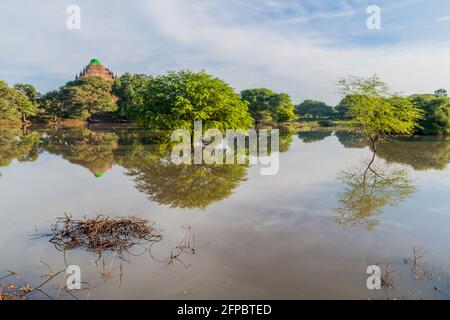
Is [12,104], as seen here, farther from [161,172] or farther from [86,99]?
[161,172]

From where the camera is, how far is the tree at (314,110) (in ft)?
371

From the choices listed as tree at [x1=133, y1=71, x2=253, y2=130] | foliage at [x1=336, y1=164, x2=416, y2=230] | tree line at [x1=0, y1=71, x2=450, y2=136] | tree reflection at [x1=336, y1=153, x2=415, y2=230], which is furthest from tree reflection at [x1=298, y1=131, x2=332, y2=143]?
foliage at [x1=336, y1=164, x2=416, y2=230]

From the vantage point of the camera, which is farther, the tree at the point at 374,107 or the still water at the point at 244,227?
the tree at the point at 374,107

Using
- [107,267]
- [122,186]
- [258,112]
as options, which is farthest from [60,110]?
[107,267]

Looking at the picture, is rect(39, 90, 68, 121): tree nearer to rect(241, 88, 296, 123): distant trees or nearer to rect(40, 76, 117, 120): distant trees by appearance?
rect(40, 76, 117, 120): distant trees

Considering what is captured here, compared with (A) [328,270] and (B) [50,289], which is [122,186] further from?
(A) [328,270]

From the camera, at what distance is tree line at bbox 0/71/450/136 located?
86.2 feet

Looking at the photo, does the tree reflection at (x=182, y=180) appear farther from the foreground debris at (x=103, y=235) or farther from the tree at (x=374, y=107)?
the tree at (x=374, y=107)

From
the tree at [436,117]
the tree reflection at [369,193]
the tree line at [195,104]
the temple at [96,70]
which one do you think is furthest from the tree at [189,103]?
the temple at [96,70]

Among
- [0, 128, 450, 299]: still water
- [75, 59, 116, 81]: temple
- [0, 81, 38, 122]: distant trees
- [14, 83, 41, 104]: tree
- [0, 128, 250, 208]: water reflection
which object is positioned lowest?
[0, 128, 450, 299]: still water

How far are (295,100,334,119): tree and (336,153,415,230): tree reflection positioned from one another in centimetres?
9563

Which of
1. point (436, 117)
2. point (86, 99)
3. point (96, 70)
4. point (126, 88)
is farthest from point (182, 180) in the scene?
point (96, 70)

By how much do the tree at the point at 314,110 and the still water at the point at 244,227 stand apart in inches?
3768
